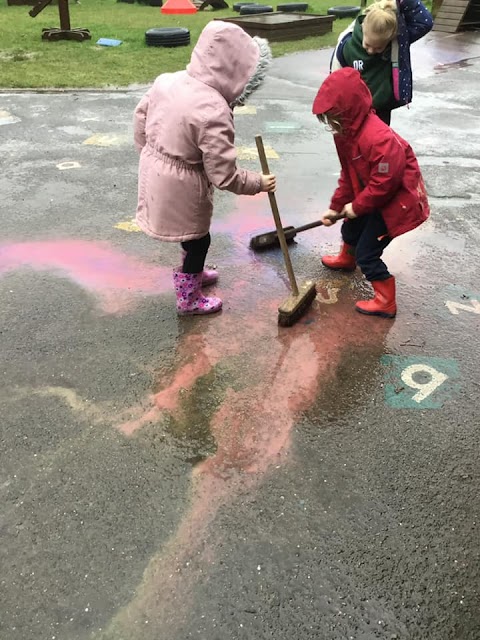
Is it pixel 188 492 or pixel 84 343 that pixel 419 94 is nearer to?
pixel 84 343

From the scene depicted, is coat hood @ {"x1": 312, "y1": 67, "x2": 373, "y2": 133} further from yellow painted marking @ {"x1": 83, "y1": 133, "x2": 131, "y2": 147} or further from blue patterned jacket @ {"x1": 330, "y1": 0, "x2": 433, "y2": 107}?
yellow painted marking @ {"x1": 83, "y1": 133, "x2": 131, "y2": 147}

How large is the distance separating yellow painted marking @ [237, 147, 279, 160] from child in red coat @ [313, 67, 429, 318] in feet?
8.50

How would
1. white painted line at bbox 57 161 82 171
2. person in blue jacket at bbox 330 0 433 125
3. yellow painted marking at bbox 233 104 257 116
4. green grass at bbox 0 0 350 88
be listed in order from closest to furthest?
1. person in blue jacket at bbox 330 0 433 125
2. white painted line at bbox 57 161 82 171
3. yellow painted marking at bbox 233 104 257 116
4. green grass at bbox 0 0 350 88

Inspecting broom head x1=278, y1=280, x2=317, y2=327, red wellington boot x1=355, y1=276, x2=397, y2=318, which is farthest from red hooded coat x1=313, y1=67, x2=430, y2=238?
broom head x1=278, y1=280, x2=317, y2=327

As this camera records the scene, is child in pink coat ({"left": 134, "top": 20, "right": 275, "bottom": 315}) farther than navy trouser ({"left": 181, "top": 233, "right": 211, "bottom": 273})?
No

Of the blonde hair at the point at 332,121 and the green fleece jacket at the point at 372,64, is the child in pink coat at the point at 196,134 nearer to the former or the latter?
the blonde hair at the point at 332,121

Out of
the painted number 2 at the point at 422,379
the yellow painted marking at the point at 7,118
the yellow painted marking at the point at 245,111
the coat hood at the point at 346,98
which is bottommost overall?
the yellow painted marking at the point at 7,118

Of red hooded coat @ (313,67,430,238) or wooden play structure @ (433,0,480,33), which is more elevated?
red hooded coat @ (313,67,430,238)

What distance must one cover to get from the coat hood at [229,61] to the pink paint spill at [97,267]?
1.33m

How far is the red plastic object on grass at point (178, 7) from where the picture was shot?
A: 19109 mm

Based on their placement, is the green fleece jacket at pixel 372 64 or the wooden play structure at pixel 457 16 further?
the wooden play structure at pixel 457 16

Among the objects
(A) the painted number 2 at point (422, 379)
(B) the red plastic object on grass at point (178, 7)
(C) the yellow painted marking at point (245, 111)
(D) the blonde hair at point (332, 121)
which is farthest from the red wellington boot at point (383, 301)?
(B) the red plastic object on grass at point (178, 7)

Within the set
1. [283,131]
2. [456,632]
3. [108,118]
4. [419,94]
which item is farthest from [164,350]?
[419,94]

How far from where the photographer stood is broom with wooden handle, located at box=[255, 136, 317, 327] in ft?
10.4
